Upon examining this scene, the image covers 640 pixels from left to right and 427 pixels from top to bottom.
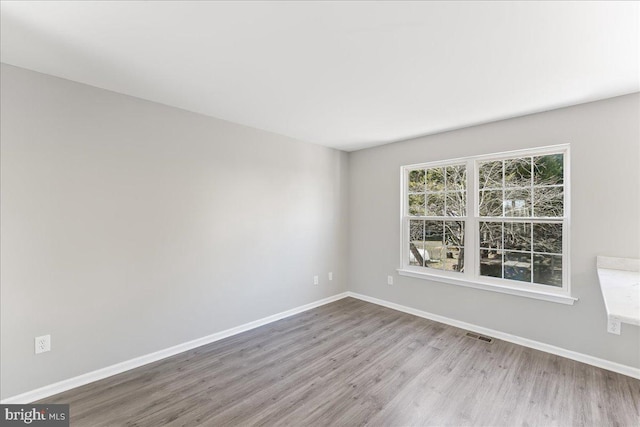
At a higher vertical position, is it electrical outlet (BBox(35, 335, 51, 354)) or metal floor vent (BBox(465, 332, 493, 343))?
electrical outlet (BBox(35, 335, 51, 354))

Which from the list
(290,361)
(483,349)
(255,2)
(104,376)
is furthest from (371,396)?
(255,2)

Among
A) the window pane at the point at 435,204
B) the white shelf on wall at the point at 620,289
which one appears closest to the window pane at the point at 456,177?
the window pane at the point at 435,204

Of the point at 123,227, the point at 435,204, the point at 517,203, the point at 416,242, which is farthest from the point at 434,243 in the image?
the point at 123,227

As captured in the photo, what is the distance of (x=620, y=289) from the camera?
1.88 metres

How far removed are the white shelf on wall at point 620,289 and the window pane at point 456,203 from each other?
53.0 inches

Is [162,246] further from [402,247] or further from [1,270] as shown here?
[402,247]

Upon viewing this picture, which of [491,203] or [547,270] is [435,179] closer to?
[491,203]

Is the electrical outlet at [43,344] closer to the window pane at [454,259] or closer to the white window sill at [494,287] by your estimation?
the white window sill at [494,287]

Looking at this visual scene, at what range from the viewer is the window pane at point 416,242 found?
3992 mm

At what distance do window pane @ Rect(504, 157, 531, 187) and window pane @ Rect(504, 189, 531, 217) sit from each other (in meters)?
0.09

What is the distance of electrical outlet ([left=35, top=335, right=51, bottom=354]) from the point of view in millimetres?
2102

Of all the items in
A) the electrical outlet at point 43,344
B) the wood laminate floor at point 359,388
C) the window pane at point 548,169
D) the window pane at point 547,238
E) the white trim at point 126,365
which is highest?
the window pane at point 548,169

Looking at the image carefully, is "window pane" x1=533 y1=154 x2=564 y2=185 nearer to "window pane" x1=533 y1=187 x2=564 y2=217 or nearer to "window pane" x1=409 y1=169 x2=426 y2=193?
"window pane" x1=533 y1=187 x2=564 y2=217

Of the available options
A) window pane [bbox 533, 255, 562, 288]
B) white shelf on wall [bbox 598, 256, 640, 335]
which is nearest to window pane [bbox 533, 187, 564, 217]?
window pane [bbox 533, 255, 562, 288]
